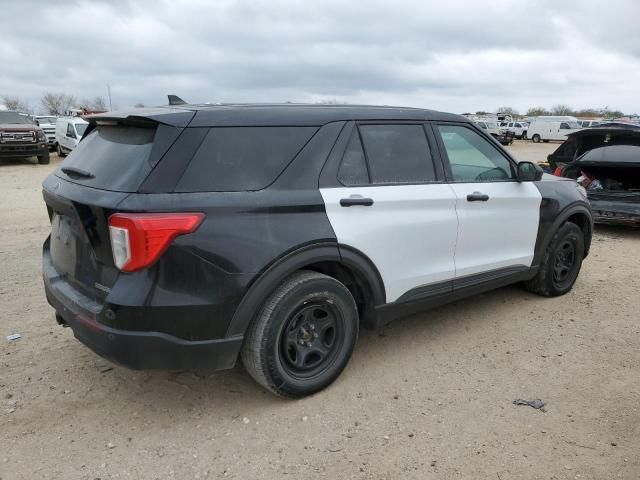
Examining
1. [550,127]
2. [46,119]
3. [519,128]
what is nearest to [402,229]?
[46,119]

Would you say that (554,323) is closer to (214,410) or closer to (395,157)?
(395,157)

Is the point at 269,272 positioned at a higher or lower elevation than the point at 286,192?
lower

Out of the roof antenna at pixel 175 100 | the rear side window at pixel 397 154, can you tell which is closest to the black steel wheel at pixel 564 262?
the rear side window at pixel 397 154

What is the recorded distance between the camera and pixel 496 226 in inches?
161

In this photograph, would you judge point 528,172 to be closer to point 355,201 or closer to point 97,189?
point 355,201

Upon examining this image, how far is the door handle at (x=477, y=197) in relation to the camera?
12.6ft

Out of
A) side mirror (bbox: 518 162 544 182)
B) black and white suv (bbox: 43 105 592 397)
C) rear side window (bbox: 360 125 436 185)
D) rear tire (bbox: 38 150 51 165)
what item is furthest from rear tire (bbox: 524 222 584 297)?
rear tire (bbox: 38 150 51 165)

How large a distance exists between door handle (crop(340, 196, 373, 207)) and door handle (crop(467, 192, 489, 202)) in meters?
0.99

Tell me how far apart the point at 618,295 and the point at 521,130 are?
4307 cm

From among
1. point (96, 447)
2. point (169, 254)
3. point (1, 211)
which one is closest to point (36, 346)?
point (96, 447)

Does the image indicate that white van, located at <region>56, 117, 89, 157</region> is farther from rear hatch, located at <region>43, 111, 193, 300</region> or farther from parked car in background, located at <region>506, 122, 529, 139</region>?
parked car in background, located at <region>506, 122, 529, 139</region>

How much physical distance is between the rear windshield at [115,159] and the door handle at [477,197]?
228cm

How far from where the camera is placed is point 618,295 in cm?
511

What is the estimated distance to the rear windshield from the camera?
8.81 feet
